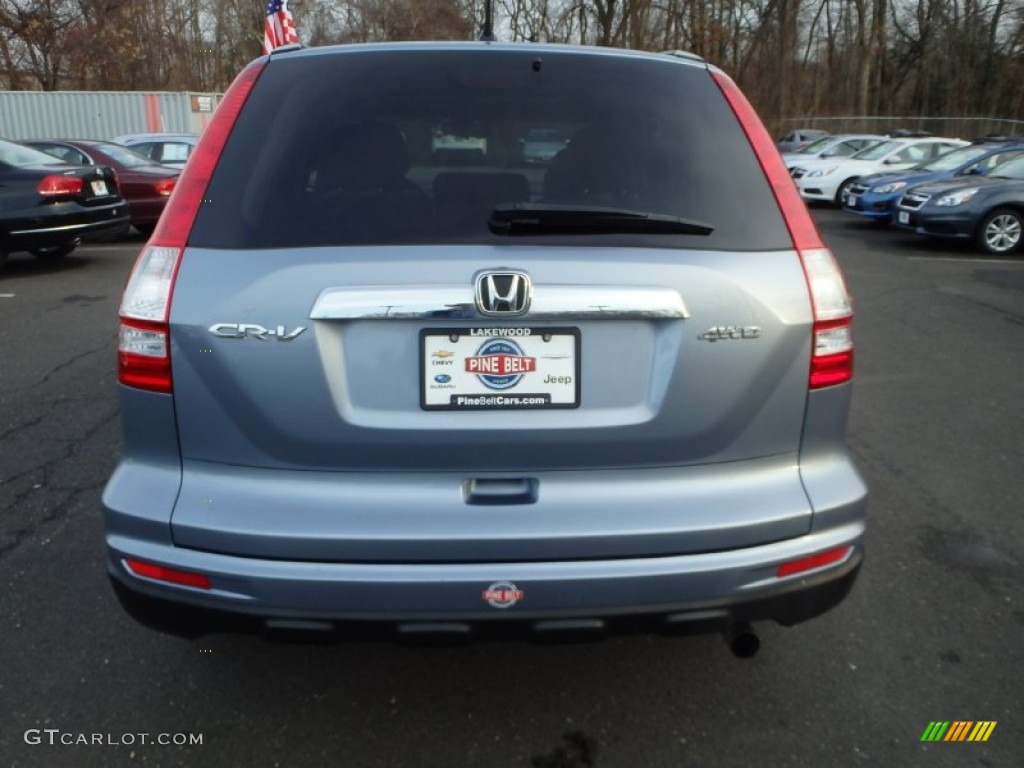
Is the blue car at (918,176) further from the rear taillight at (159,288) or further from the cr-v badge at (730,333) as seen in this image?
the rear taillight at (159,288)

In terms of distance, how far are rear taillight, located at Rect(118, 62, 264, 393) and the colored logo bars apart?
2238 mm

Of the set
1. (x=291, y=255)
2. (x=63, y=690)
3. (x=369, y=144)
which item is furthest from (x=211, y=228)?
(x=63, y=690)

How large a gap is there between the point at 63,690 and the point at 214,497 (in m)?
1.11

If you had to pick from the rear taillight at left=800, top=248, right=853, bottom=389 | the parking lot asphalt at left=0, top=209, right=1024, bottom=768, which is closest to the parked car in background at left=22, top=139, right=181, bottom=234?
the parking lot asphalt at left=0, top=209, right=1024, bottom=768

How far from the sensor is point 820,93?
47844 millimetres

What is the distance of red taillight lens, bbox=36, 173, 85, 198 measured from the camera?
9.67m

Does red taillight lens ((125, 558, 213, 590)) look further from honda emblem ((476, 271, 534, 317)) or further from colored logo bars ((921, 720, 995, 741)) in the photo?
colored logo bars ((921, 720, 995, 741))

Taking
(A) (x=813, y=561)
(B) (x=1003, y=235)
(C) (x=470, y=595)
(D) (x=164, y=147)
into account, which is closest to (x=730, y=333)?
(A) (x=813, y=561)

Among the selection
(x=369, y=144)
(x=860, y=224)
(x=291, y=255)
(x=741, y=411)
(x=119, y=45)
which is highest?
(x=119, y=45)

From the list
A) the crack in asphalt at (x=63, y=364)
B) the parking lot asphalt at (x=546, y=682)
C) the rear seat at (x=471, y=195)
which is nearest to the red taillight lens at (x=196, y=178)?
the rear seat at (x=471, y=195)

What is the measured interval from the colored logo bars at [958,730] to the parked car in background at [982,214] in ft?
36.2

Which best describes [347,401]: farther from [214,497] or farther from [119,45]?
[119,45]

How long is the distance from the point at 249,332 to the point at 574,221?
0.79 meters

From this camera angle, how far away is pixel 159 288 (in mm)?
2107
